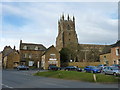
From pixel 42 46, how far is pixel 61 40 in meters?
42.1

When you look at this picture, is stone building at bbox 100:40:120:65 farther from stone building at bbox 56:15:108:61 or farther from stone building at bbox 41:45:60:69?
stone building at bbox 56:15:108:61

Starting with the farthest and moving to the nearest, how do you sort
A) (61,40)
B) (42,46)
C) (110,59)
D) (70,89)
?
(61,40)
(42,46)
(110,59)
(70,89)

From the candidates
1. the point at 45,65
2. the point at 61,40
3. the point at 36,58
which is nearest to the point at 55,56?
the point at 45,65

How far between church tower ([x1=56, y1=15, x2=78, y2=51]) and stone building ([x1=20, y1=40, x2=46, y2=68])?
1687 inches

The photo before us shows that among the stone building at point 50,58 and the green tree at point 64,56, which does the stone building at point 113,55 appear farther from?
the green tree at point 64,56

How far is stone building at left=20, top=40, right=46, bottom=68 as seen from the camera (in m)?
67.9

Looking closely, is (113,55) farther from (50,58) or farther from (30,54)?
(30,54)

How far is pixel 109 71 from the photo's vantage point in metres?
29.0

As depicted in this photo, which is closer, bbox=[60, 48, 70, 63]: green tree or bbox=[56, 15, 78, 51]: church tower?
bbox=[60, 48, 70, 63]: green tree

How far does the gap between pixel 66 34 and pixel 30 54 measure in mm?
51206

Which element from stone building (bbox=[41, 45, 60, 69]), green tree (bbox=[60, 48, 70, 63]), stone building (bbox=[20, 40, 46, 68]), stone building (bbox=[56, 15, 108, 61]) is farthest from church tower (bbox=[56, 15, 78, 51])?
stone building (bbox=[41, 45, 60, 69])

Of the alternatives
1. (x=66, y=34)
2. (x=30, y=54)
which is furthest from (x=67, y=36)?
(x=30, y=54)

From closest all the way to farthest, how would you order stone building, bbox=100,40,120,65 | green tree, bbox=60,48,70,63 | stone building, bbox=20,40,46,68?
stone building, bbox=100,40,120,65 → stone building, bbox=20,40,46,68 → green tree, bbox=60,48,70,63

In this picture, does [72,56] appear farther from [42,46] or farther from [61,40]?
[61,40]
